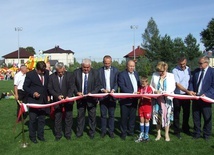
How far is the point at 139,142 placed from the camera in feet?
22.9

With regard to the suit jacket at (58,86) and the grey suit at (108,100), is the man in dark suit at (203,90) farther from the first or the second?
the suit jacket at (58,86)

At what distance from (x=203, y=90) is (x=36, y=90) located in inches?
158

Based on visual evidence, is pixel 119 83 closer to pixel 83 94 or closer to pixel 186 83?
pixel 83 94

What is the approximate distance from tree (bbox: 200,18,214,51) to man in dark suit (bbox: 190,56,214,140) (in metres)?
52.1

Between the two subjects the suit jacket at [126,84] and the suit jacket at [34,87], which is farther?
the suit jacket at [126,84]

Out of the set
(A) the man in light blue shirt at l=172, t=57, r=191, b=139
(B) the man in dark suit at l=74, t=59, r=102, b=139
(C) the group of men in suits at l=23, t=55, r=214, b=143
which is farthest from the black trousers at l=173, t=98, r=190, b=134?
(B) the man in dark suit at l=74, t=59, r=102, b=139

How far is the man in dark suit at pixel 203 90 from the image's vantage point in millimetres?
6922

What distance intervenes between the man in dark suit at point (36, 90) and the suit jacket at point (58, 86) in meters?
0.15

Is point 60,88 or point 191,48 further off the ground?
point 191,48

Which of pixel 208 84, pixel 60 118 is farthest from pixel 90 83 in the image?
pixel 208 84

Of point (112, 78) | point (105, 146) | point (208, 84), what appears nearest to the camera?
point (105, 146)

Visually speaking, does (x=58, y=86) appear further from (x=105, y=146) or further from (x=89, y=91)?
(x=105, y=146)

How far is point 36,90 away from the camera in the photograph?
6.99 metres

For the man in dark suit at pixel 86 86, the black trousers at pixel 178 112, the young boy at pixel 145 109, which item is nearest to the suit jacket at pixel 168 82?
the young boy at pixel 145 109
